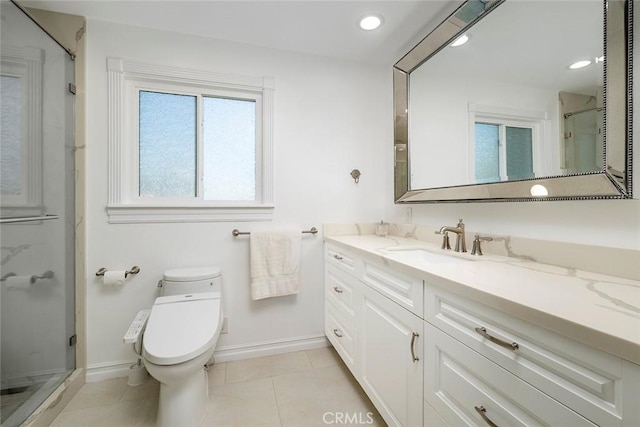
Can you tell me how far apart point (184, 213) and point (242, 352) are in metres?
1.05

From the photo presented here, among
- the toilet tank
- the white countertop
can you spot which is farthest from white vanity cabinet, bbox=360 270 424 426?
the toilet tank

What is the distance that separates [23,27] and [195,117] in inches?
33.0

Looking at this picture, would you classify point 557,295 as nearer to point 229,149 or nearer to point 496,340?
point 496,340

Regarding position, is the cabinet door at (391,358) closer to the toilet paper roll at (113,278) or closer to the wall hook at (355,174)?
the wall hook at (355,174)

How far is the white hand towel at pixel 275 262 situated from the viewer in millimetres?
1814

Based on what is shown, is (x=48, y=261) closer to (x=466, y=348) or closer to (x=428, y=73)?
(x=466, y=348)

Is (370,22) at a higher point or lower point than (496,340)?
higher

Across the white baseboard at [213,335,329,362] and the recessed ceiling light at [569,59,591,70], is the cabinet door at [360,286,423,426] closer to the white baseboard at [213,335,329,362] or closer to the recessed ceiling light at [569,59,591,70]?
the white baseboard at [213,335,329,362]

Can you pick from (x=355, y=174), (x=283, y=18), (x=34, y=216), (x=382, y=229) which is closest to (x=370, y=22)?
(x=283, y=18)

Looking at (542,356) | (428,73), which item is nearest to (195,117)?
(428,73)

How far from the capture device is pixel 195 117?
184cm

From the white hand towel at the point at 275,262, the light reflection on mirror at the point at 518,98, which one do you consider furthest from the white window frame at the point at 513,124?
the white hand towel at the point at 275,262

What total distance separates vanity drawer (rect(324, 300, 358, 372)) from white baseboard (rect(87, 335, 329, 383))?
0.15 m

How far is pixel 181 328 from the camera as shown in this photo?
126cm
